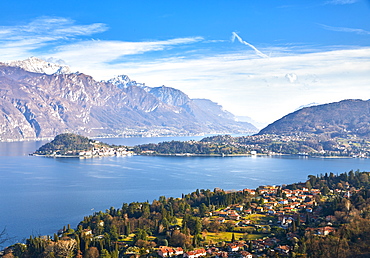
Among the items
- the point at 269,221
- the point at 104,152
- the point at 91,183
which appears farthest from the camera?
the point at 104,152

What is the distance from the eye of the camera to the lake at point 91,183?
27.6 meters

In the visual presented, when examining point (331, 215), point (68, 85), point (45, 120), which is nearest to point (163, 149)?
point (331, 215)

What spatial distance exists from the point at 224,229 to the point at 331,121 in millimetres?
92741

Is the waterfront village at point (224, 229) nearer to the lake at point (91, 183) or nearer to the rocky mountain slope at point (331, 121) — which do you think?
the lake at point (91, 183)

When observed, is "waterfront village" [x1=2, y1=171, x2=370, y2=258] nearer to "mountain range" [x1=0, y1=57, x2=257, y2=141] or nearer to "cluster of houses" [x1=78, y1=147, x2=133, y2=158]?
"cluster of houses" [x1=78, y1=147, x2=133, y2=158]

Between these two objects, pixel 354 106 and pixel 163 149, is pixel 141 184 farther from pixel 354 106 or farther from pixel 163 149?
pixel 354 106

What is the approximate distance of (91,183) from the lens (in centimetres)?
4091

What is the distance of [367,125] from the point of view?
10075cm

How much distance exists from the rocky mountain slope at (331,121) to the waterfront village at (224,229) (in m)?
70.8

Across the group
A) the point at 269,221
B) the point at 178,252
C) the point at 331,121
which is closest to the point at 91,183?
the point at 269,221

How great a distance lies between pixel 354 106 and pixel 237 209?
98250mm

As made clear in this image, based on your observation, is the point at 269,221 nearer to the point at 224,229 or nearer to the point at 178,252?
the point at 224,229

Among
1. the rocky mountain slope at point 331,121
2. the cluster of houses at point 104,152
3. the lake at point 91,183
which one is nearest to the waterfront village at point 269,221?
the lake at point 91,183

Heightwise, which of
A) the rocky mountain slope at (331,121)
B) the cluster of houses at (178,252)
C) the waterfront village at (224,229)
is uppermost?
the rocky mountain slope at (331,121)
